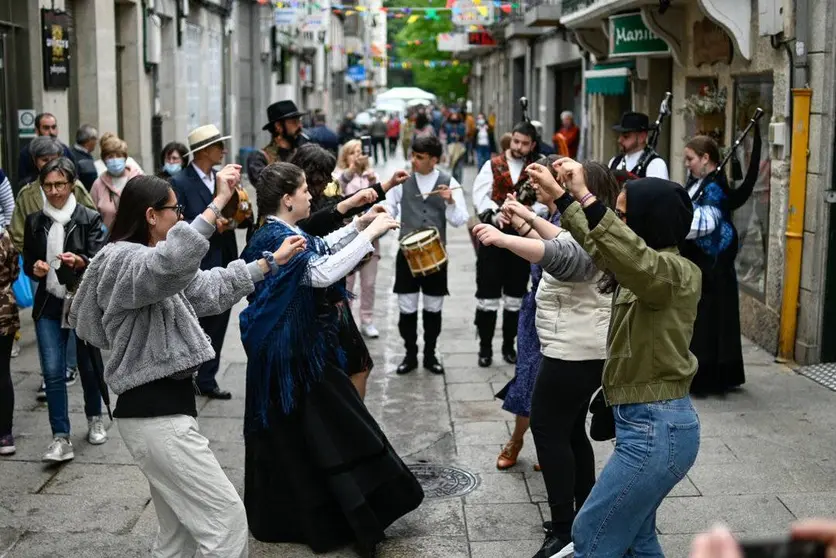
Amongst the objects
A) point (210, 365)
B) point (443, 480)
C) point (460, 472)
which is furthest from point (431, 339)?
point (443, 480)

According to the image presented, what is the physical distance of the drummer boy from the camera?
9.12 metres

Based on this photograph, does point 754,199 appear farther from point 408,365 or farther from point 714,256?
point 408,365

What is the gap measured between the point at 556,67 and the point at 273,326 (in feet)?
75.6

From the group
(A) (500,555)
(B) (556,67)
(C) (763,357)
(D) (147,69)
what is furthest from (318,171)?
(B) (556,67)

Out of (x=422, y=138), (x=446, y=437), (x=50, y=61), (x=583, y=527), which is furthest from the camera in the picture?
(x=50, y=61)

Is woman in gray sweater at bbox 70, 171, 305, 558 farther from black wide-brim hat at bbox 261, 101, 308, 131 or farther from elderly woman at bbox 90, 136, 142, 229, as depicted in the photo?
elderly woman at bbox 90, 136, 142, 229

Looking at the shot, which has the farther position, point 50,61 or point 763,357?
point 50,61

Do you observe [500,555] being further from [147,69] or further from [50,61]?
[147,69]

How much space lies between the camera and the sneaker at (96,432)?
7.27 meters

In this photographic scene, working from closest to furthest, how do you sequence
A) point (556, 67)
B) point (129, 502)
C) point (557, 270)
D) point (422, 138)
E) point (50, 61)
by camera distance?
point (557, 270) < point (129, 502) < point (422, 138) < point (50, 61) < point (556, 67)

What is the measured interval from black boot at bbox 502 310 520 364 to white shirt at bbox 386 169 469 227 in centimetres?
86

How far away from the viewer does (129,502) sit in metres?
6.24

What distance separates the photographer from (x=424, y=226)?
919 cm

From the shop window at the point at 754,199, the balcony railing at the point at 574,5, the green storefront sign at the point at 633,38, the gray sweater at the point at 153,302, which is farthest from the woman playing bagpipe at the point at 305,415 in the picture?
the balcony railing at the point at 574,5
